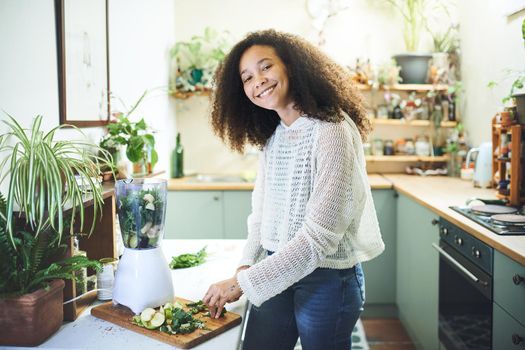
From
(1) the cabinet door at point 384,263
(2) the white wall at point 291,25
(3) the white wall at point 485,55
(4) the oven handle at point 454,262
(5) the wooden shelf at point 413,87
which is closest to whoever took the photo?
(4) the oven handle at point 454,262

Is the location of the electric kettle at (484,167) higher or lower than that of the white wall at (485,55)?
lower

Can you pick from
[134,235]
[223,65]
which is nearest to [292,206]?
[134,235]

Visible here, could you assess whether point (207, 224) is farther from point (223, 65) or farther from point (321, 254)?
point (321, 254)

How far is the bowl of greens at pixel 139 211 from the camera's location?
1423mm

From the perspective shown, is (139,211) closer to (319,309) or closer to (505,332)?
(319,309)

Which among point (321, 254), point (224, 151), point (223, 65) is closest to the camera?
point (321, 254)

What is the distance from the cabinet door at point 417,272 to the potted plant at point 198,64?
61.9 inches

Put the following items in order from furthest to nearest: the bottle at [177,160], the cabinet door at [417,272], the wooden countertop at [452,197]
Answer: the bottle at [177,160], the cabinet door at [417,272], the wooden countertop at [452,197]

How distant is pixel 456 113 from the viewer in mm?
3863

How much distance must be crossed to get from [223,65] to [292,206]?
537mm

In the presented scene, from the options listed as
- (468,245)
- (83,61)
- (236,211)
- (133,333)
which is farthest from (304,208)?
(236,211)

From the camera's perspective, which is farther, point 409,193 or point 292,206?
point 409,193

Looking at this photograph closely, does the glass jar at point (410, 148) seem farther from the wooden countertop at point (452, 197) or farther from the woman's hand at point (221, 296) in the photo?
the woman's hand at point (221, 296)

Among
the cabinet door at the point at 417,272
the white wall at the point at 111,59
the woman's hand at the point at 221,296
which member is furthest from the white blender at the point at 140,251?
the cabinet door at the point at 417,272
